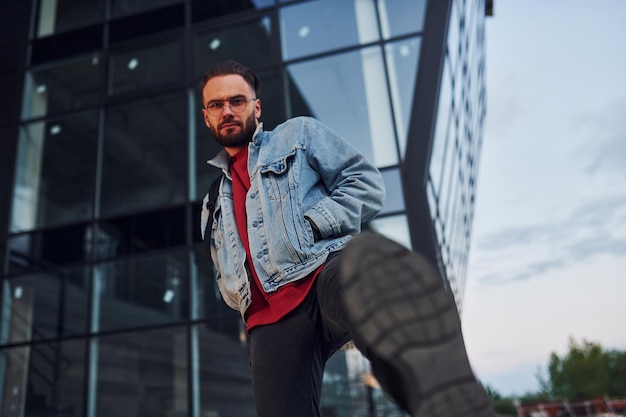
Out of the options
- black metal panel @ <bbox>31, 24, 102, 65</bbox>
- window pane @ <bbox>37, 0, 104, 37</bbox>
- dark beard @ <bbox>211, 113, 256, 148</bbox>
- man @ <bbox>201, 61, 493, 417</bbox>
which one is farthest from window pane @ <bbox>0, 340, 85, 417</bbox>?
dark beard @ <bbox>211, 113, 256, 148</bbox>

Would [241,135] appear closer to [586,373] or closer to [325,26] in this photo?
[325,26]

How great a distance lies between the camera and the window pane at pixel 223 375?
25.4 feet

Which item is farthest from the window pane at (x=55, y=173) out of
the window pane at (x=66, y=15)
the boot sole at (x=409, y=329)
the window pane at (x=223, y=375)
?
the boot sole at (x=409, y=329)

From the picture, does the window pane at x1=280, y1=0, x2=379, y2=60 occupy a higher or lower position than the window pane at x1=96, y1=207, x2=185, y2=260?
higher

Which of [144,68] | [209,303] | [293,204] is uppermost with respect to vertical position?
[144,68]

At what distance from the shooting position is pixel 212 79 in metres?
1.91

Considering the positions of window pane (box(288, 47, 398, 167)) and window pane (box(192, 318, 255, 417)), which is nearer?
window pane (box(192, 318, 255, 417))

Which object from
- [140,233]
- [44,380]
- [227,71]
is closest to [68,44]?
[140,233]

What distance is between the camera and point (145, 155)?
376 inches

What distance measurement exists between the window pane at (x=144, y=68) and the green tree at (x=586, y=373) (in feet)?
264

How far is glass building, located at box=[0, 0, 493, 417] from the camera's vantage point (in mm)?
7988

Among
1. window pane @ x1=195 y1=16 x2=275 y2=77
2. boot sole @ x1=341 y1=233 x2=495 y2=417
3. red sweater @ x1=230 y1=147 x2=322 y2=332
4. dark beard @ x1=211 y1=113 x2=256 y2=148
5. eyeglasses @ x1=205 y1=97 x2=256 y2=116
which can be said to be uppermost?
window pane @ x1=195 y1=16 x2=275 y2=77

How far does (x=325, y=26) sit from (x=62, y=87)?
5.06 meters

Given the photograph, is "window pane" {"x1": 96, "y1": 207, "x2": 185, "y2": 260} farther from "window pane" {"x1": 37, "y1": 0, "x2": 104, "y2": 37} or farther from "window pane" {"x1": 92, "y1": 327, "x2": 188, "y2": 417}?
"window pane" {"x1": 37, "y1": 0, "x2": 104, "y2": 37}
